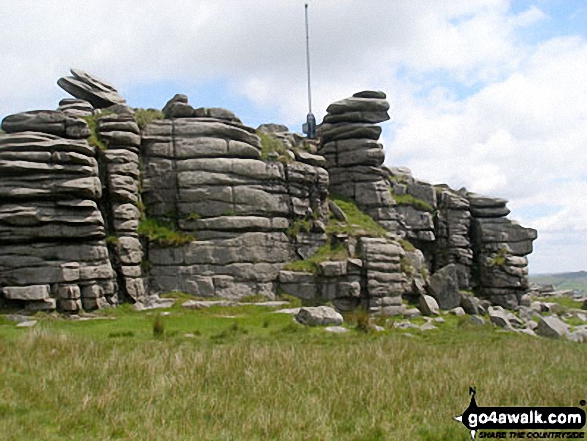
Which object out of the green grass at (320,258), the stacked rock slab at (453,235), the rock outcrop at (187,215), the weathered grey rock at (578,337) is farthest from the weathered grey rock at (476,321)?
the stacked rock slab at (453,235)

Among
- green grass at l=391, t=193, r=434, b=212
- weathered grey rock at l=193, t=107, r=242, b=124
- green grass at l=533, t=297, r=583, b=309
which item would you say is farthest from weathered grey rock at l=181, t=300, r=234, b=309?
green grass at l=533, t=297, r=583, b=309

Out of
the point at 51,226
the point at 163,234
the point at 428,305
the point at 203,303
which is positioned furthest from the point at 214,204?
the point at 428,305

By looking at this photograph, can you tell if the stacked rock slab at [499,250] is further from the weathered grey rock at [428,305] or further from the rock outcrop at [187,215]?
the weathered grey rock at [428,305]

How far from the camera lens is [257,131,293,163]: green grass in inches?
1461

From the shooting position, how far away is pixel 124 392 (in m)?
11.6

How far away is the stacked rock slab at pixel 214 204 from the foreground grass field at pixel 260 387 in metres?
12.8

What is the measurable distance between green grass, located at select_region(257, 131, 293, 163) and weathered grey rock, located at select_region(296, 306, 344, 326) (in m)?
13.8

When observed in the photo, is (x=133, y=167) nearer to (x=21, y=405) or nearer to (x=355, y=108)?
(x=355, y=108)

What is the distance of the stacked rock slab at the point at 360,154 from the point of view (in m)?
43.7

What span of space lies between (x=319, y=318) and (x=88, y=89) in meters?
23.7

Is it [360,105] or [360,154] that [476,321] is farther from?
[360,105]

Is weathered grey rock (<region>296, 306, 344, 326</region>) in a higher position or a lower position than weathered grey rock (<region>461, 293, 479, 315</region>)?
higher

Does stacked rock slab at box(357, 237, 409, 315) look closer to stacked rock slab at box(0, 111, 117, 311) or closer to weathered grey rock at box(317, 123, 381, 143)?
weathered grey rock at box(317, 123, 381, 143)

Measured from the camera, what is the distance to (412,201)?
46.7 m
